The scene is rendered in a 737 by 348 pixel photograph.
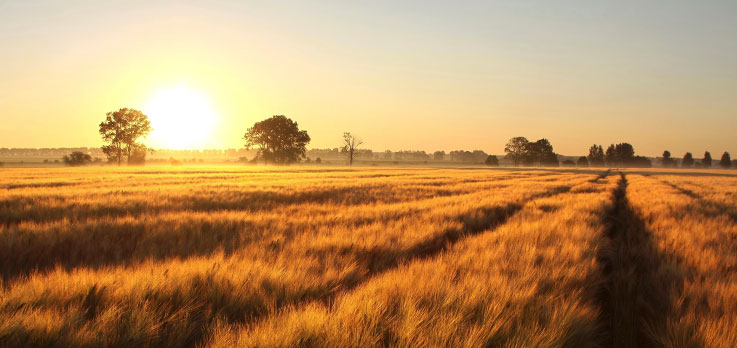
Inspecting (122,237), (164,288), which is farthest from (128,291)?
(122,237)

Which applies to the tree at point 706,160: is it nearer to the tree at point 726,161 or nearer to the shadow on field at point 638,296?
the tree at point 726,161

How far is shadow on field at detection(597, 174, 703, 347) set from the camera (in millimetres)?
2244

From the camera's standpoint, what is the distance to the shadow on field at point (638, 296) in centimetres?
224

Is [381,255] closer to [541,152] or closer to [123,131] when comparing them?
A: [123,131]

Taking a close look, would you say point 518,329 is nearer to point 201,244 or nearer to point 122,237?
point 201,244

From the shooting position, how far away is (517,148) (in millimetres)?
127688

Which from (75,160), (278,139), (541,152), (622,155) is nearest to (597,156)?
(622,155)

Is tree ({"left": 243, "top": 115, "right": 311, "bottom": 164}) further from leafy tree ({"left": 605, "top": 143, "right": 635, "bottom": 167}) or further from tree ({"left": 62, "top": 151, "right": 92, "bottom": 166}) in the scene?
leafy tree ({"left": 605, "top": 143, "right": 635, "bottom": 167})

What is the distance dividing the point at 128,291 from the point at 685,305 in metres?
4.14

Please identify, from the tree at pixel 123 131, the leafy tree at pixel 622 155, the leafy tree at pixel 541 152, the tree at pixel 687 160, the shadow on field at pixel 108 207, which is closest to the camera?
the shadow on field at pixel 108 207

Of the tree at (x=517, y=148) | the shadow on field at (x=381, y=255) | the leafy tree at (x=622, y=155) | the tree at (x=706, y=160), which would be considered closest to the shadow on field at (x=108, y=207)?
the shadow on field at (x=381, y=255)

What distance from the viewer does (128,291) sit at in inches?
86.4

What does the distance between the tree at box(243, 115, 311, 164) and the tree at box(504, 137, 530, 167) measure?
282 ft

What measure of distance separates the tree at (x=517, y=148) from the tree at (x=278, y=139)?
8603cm
